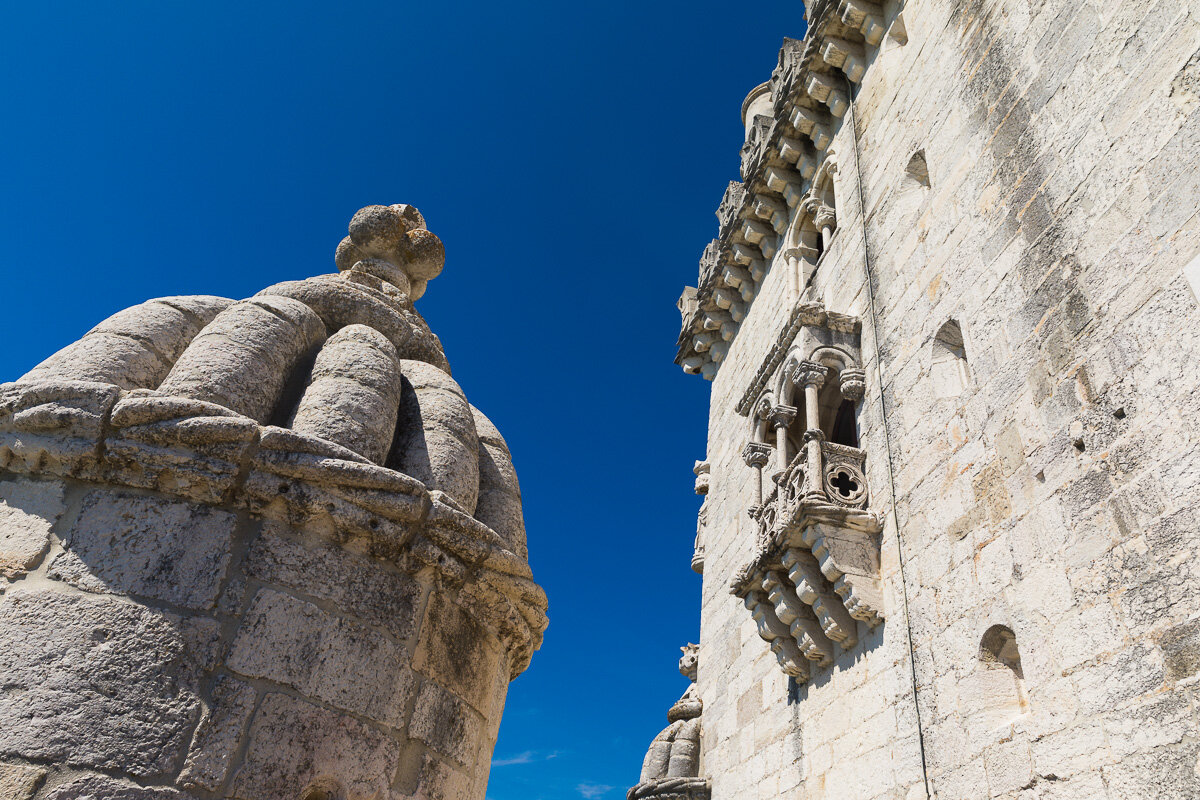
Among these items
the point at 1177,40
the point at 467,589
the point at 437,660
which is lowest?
the point at 437,660

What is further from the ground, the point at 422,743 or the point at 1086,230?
the point at 1086,230

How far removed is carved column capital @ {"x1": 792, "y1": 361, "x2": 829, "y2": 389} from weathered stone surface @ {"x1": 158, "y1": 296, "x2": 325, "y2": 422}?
192 inches

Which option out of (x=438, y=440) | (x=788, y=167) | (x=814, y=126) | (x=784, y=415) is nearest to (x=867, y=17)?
(x=814, y=126)

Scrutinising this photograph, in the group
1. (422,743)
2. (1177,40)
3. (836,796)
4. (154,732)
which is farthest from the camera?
(836,796)

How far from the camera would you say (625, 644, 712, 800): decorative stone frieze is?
24.9 ft

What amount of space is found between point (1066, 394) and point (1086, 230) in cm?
91

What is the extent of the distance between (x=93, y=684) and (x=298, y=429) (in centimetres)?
75

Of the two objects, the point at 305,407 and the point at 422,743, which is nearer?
the point at 422,743

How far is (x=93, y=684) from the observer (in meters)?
1.62

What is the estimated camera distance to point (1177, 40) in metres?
3.78

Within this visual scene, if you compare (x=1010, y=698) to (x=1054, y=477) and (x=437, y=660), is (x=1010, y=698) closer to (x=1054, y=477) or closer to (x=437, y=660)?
(x=1054, y=477)

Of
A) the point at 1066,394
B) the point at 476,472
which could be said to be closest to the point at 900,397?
the point at 1066,394

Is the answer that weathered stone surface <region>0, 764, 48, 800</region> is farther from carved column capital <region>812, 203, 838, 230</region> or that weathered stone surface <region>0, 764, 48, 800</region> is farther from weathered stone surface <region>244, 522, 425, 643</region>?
carved column capital <region>812, 203, 838, 230</region>

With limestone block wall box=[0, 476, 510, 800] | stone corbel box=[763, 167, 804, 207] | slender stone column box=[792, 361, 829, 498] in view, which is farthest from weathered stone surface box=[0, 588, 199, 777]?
stone corbel box=[763, 167, 804, 207]
